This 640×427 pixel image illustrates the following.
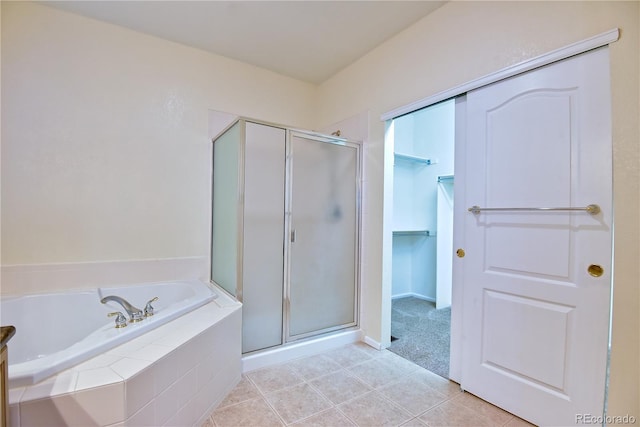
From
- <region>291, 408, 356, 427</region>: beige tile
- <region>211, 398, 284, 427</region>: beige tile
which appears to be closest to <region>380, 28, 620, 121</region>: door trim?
<region>291, 408, 356, 427</region>: beige tile

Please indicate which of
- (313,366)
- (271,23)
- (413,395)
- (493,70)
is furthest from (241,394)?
(271,23)

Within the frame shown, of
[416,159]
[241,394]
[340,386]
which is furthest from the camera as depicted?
[416,159]

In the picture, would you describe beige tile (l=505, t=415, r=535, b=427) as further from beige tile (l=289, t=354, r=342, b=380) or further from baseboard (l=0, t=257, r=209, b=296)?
baseboard (l=0, t=257, r=209, b=296)

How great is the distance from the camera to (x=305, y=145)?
2416mm

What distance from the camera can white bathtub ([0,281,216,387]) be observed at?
1.53m

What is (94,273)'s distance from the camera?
225 centimetres

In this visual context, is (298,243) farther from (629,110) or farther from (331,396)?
(629,110)

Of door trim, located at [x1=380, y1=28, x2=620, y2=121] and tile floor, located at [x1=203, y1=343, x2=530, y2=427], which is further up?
door trim, located at [x1=380, y1=28, x2=620, y2=121]

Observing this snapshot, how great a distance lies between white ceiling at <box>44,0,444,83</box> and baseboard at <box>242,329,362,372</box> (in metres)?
2.57

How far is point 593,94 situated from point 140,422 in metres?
2.49

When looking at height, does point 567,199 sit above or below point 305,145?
below

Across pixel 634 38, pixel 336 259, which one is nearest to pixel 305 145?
pixel 336 259

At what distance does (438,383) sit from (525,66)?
2.04m

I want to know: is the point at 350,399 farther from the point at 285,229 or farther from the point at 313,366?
the point at 285,229
